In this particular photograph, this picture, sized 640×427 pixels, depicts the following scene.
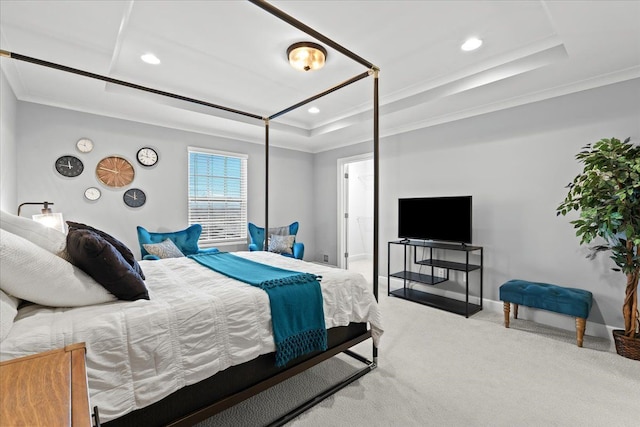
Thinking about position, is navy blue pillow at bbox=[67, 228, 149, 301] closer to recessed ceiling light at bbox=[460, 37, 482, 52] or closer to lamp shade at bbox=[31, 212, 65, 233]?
lamp shade at bbox=[31, 212, 65, 233]

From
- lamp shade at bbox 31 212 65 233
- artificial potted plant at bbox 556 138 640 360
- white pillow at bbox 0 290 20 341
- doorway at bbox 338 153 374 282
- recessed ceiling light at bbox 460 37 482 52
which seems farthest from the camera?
doorway at bbox 338 153 374 282

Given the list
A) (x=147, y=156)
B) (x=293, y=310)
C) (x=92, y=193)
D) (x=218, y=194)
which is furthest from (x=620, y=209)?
(x=92, y=193)

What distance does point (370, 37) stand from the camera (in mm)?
2568

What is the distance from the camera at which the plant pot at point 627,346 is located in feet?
8.27

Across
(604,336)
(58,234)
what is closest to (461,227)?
(604,336)

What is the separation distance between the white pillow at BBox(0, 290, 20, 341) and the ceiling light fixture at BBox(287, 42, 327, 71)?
2.56m

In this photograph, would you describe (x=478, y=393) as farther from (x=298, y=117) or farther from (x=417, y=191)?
(x=298, y=117)

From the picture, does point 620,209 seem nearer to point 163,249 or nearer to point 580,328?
point 580,328

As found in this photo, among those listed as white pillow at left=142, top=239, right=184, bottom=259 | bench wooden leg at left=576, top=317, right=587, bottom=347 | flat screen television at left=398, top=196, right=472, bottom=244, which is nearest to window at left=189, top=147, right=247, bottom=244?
white pillow at left=142, top=239, right=184, bottom=259

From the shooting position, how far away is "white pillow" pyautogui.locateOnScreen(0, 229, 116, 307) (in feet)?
3.97

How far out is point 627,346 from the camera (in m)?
2.56

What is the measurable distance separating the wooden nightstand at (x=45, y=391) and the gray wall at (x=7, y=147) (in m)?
2.97

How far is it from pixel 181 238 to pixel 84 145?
1688mm

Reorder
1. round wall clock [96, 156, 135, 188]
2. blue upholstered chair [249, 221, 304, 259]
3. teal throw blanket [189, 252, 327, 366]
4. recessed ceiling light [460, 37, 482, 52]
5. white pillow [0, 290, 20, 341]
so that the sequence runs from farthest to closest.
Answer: blue upholstered chair [249, 221, 304, 259] → round wall clock [96, 156, 135, 188] → recessed ceiling light [460, 37, 482, 52] → teal throw blanket [189, 252, 327, 366] → white pillow [0, 290, 20, 341]
